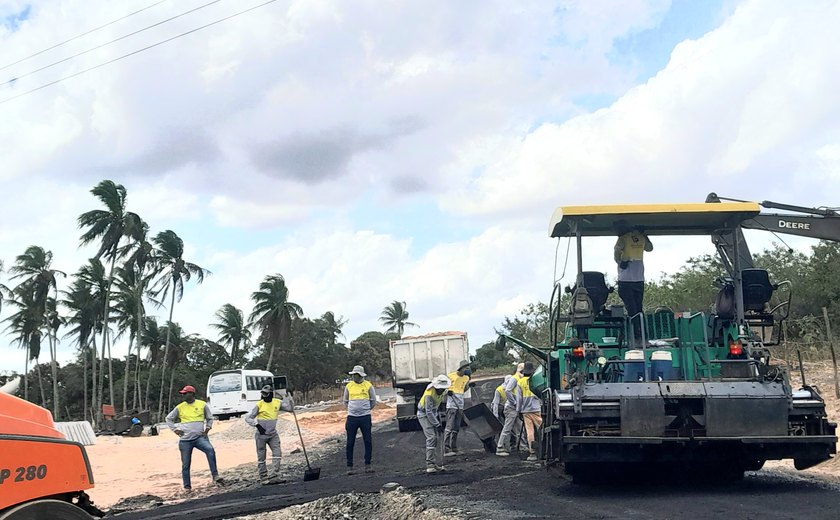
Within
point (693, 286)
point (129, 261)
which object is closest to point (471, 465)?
point (693, 286)

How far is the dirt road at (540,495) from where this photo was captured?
7086 mm

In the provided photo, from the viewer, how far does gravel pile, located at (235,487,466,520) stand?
27.2 feet

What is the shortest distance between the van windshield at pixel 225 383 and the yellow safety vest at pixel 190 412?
1995cm

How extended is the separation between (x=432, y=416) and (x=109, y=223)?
1372 inches

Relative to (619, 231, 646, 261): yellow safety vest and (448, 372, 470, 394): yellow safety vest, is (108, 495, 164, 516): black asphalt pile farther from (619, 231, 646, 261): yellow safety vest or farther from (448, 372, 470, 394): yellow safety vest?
(619, 231, 646, 261): yellow safety vest

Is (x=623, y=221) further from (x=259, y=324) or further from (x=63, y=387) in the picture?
(x=63, y=387)

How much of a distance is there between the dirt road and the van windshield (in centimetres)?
1987

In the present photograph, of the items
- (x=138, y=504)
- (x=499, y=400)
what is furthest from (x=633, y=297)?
(x=138, y=504)

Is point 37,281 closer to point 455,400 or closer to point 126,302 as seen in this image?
point 126,302

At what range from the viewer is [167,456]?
73.6 ft

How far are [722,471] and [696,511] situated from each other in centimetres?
215

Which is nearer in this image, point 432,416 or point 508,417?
point 432,416

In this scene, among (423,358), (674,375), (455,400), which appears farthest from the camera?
(423,358)

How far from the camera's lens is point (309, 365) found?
60281mm
